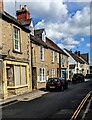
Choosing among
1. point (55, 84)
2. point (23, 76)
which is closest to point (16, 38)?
point (23, 76)

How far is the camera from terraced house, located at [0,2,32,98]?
19.6 metres

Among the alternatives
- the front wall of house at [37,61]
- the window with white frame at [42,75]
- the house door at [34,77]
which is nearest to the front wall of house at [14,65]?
the front wall of house at [37,61]

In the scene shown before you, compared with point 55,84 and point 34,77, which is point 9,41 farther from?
point 34,77

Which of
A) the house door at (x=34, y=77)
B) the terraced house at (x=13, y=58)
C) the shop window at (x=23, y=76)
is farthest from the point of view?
the house door at (x=34, y=77)

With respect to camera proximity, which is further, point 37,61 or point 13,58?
point 37,61

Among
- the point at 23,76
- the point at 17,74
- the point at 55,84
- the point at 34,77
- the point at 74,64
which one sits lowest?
the point at 55,84

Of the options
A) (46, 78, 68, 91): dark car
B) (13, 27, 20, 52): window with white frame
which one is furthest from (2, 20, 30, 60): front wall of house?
(46, 78, 68, 91): dark car

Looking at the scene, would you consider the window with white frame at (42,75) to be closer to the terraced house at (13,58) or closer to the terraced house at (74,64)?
the terraced house at (13,58)

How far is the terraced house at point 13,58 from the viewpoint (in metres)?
19.6

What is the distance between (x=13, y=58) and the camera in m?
21.4

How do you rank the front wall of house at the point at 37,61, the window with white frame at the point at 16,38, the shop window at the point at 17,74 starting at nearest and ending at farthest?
the shop window at the point at 17,74 → the window with white frame at the point at 16,38 → the front wall of house at the point at 37,61

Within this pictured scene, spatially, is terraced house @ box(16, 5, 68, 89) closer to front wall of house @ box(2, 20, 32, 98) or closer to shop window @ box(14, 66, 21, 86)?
front wall of house @ box(2, 20, 32, 98)

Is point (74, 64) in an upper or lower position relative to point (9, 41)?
upper

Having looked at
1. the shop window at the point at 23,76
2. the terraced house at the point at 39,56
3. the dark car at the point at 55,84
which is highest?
the terraced house at the point at 39,56
